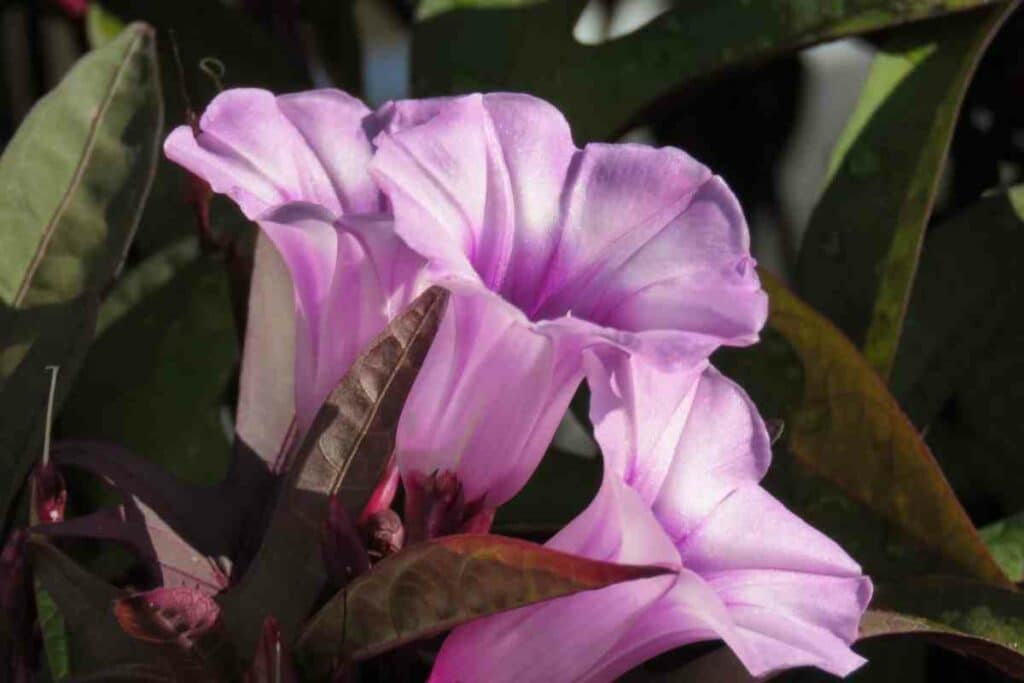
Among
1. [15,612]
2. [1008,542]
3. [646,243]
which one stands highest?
[646,243]

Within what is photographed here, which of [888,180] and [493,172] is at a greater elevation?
[493,172]

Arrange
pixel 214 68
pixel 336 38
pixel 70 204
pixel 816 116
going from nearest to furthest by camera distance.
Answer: pixel 70 204 < pixel 214 68 < pixel 336 38 < pixel 816 116

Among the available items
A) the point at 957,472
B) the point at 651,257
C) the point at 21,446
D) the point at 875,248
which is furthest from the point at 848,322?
the point at 21,446

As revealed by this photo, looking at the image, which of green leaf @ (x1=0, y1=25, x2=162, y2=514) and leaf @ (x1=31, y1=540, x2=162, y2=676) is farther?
green leaf @ (x1=0, y1=25, x2=162, y2=514)

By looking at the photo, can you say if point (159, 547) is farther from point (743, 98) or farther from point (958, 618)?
point (743, 98)

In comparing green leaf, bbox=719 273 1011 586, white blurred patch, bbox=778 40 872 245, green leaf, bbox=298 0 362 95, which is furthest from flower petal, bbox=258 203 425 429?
white blurred patch, bbox=778 40 872 245

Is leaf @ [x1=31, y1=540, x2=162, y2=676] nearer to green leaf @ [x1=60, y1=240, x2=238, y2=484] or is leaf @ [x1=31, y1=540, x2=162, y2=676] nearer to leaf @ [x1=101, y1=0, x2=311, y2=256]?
green leaf @ [x1=60, y1=240, x2=238, y2=484]

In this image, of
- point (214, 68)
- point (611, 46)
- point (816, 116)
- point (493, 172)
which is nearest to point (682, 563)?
point (493, 172)
